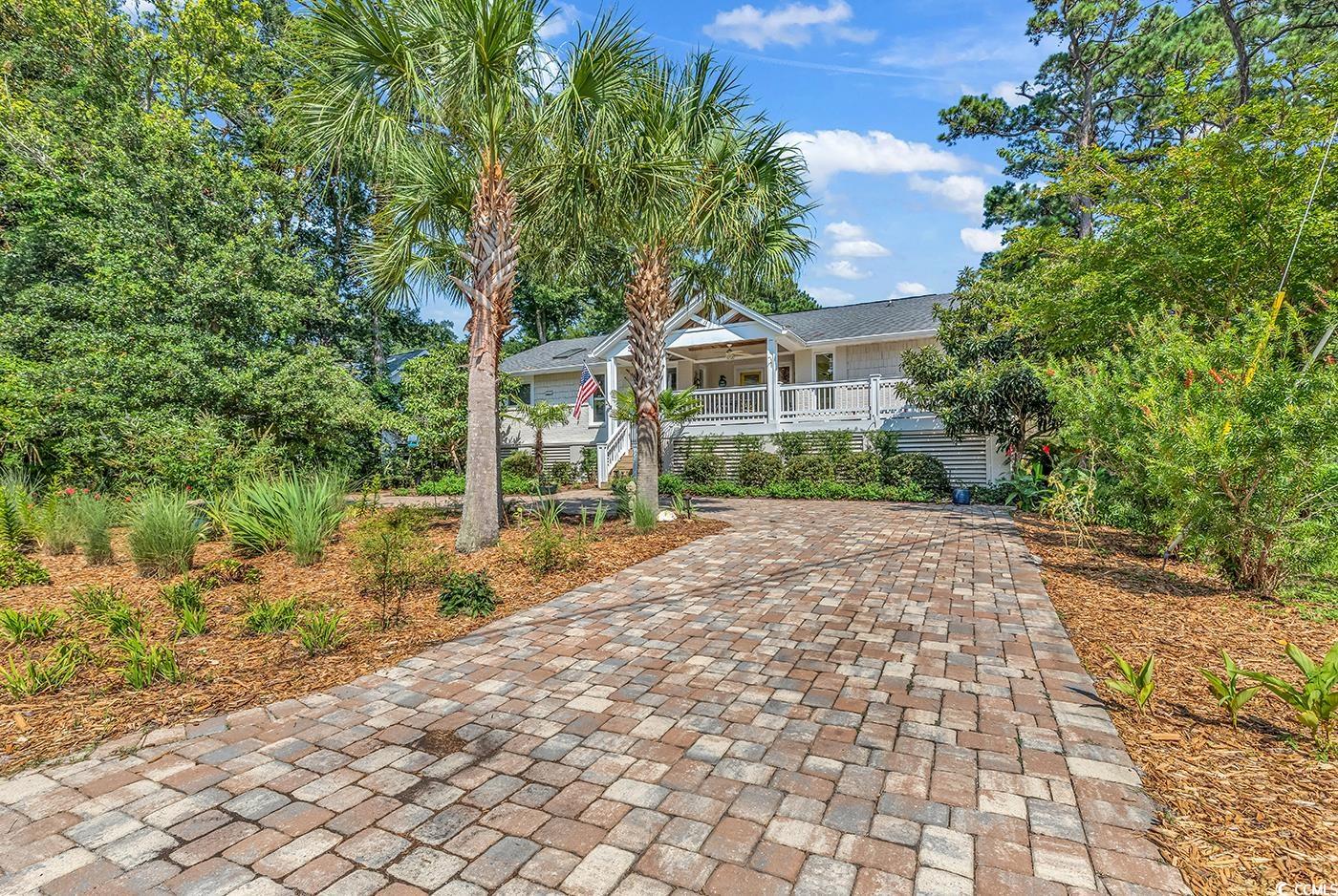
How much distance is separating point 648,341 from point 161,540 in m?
6.45

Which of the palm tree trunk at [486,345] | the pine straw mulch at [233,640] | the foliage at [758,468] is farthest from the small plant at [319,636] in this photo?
the foliage at [758,468]

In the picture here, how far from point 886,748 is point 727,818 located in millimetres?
968

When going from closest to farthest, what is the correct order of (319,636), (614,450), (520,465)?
1. (319,636)
2. (614,450)
3. (520,465)

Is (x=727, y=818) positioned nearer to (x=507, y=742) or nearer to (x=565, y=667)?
(x=507, y=742)

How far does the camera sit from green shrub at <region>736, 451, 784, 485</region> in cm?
1479

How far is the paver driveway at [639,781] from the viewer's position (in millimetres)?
1987

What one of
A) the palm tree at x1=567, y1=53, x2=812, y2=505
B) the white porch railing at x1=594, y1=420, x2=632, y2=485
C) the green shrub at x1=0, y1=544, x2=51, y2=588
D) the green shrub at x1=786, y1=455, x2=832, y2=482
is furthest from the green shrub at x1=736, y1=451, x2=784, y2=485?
the green shrub at x1=0, y1=544, x2=51, y2=588

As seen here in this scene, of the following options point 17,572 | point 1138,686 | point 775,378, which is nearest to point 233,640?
point 17,572

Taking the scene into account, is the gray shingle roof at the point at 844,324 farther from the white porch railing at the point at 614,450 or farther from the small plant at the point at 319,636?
the small plant at the point at 319,636

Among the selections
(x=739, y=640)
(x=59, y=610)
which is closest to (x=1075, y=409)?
(x=739, y=640)

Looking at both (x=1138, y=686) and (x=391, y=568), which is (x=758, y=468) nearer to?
(x=391, y=568)

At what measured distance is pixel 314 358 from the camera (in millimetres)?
12672

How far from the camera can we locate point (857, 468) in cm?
1400

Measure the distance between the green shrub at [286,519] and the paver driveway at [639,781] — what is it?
11.1 ft
